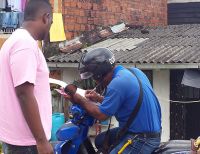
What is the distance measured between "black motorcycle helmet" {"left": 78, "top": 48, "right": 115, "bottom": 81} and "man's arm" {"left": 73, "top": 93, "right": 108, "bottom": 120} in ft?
0.62

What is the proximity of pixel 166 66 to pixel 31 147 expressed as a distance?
222 inches

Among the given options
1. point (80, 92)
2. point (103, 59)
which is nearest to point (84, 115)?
point (80, 92)

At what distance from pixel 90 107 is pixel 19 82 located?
3.19 feet

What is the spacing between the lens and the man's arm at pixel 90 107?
12.0 feet

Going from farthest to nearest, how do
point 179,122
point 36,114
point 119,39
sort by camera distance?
1. point 119,39
2. point 179,122
3. point 36,114

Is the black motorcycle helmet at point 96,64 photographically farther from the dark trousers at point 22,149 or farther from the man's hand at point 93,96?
the dark trousers at point 22,149

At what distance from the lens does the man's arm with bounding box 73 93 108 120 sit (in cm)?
367

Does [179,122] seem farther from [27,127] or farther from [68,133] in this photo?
[27,127]

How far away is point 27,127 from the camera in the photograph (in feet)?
9.71

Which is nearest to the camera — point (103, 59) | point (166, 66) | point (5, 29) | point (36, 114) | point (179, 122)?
point (36, 114)

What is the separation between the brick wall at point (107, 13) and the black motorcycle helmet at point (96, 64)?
21.7 ft

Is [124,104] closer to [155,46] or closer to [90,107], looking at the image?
[90,107]

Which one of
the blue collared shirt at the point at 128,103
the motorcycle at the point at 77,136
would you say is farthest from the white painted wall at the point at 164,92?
the blue collared shirt at the point at 128,103

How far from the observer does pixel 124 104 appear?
3.69 metres
